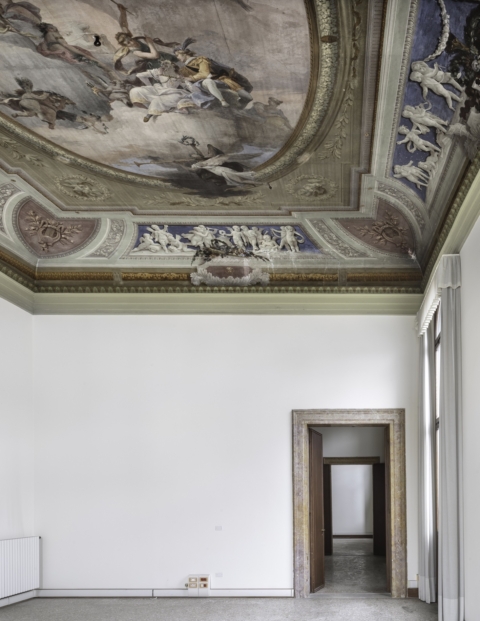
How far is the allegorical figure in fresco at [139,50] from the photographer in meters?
7.98

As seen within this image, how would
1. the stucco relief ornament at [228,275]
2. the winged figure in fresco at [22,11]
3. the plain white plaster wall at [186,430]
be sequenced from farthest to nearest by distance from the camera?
the stucco relief ornament at [228,275] → the plain white plaster wall at [186,430] → the winged figure in fresco at [22,11]

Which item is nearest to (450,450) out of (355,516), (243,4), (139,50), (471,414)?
(471,414)

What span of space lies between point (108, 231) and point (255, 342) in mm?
3548

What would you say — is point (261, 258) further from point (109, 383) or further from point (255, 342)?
point (109, 383)

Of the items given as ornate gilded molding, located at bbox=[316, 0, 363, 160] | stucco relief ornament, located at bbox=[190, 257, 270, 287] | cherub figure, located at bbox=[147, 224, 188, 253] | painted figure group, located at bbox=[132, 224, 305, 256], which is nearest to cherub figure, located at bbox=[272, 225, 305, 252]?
painted figure group, located at bbox=[132, 224, 305, 256]

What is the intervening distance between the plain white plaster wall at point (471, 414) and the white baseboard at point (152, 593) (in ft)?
16.2

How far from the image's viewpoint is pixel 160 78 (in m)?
8.86

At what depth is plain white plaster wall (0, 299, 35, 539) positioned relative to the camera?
13594mm

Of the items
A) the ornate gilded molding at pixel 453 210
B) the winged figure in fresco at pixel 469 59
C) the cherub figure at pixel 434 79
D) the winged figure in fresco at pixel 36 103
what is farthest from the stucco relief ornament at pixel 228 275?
the winged figure in fresco at pixel 469 59

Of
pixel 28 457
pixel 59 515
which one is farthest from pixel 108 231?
pixel 59 515

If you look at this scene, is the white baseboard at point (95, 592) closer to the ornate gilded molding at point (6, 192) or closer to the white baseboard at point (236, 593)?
the white baseboard at point (236, 593)

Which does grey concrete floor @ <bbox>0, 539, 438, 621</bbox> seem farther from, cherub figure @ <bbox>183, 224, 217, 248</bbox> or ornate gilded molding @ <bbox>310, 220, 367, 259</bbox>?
cherub figure @ <bbox>183, 224, 217, 248</bbox>

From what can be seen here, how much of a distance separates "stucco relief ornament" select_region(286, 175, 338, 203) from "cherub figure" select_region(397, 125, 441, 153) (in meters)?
1.98

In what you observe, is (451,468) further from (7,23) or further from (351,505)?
(351,505)
